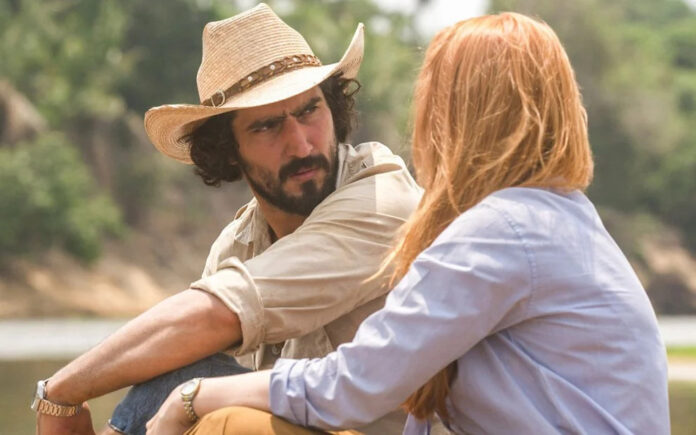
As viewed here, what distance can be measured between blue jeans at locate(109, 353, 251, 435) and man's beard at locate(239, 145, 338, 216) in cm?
58

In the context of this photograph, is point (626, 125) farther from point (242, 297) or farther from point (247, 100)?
point (242, 297)

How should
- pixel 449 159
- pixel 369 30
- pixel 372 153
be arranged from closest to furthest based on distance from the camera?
pixel 449 159 < pixel 372 153 < pixel 369 30

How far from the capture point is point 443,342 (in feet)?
7.16

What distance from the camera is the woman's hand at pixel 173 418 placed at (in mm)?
2443

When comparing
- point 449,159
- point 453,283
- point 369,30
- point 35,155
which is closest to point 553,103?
point 449,159

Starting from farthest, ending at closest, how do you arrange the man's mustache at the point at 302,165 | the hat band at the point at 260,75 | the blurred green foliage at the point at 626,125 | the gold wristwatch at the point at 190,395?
the blurred green foliage at the point at 626,125 < the hat band at the point at 260,75 < the man's mustache at the point at 302,165 < the gold wristwatch at the point at 190,395

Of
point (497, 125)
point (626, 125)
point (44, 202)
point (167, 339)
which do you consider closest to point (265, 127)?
point (167, 339)

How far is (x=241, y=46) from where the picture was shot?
135 inches

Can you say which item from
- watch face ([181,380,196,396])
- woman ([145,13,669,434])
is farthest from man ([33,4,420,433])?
woman ([145,13,669,434])

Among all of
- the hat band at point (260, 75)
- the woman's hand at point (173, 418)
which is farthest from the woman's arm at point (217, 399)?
the hat band at point (260, 75)

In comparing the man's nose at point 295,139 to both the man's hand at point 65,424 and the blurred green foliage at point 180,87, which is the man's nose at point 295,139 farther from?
the blurred green foliage at point 180,87

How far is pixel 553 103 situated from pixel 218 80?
53.0 inches

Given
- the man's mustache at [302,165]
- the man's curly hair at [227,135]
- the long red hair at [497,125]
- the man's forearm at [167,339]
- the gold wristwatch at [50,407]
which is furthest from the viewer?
the man's curly hair at [227,135]

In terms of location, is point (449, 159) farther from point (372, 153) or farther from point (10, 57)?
point (10, 57)
